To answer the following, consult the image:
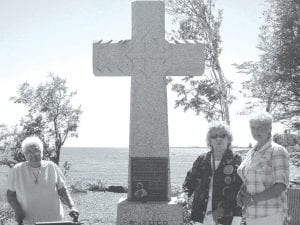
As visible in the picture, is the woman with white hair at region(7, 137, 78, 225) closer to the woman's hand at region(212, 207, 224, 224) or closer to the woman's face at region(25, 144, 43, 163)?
the woman's face at region(25, 144, 43, 163)

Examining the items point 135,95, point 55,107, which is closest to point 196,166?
point 135,95

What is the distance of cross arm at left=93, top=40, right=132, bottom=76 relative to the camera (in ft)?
18.0

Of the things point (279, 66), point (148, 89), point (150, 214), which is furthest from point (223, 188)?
point (279, 66)

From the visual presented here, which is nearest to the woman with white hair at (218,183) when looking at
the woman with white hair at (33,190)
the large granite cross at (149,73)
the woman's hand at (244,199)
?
the woman's hand at (244,199)

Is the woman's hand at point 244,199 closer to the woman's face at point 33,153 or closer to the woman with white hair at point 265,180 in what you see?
the woman with white hair at point 265,180

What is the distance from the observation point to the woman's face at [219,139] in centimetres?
432

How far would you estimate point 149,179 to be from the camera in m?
5.17

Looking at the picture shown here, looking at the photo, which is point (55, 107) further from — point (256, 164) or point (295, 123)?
point (256, 164)

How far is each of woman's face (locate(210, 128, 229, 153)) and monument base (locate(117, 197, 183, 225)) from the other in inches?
41.2

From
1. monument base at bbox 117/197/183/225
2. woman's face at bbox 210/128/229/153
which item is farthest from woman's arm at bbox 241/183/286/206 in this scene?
monument base at bbox 117/197/183/225

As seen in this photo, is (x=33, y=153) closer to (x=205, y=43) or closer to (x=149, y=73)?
(x=149, y=73)

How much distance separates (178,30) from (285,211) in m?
13.4

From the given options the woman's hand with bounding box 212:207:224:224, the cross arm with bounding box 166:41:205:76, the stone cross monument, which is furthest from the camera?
the cross arm with bounding box 166:41:205:76

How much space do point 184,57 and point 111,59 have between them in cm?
87
